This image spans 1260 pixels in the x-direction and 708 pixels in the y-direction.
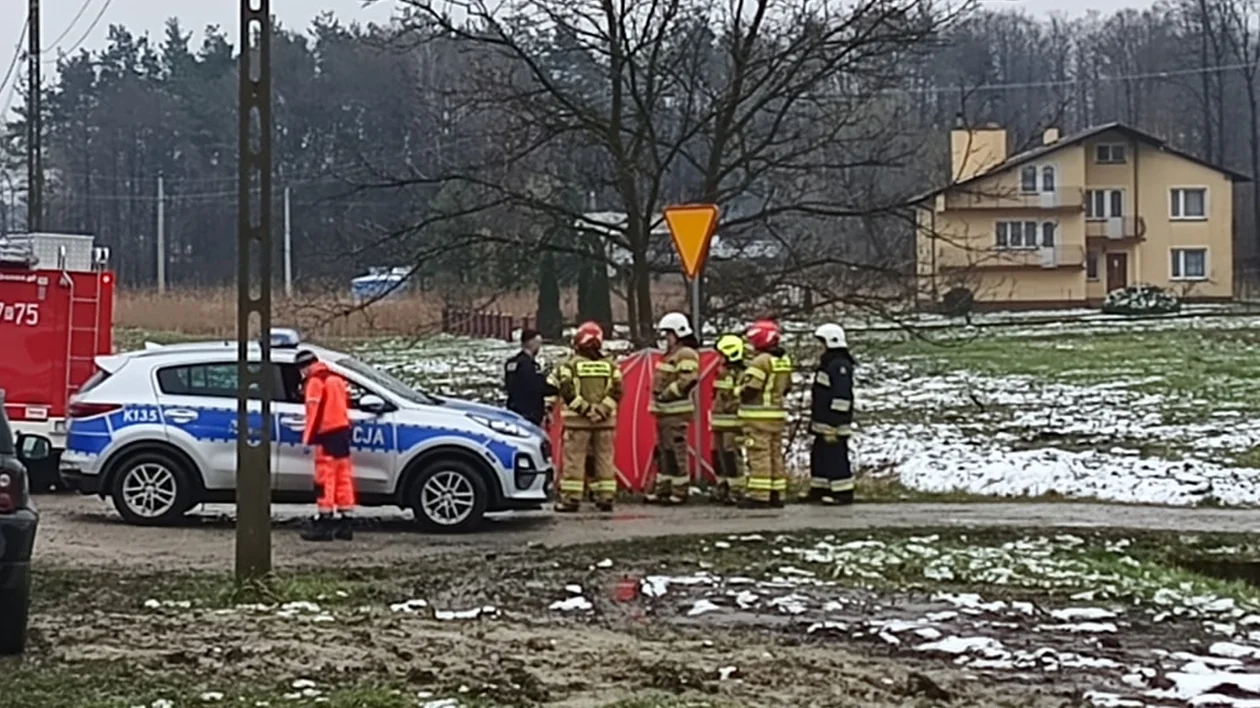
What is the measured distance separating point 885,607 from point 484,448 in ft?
16.1

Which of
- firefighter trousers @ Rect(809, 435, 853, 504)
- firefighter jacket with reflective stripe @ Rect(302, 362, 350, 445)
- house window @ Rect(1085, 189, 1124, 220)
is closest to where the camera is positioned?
firefighter jacket with reflective stripe @ Rect(302, 362, 350, 445)

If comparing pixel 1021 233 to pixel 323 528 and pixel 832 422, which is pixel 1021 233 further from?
pixel 323 528

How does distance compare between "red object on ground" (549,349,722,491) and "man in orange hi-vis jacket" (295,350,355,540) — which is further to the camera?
"red object on ground" (549,349,722,491)

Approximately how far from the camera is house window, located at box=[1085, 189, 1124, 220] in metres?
82.4

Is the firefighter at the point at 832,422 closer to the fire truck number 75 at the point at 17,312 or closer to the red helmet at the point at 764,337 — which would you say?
the red helmet at the point at 764,337

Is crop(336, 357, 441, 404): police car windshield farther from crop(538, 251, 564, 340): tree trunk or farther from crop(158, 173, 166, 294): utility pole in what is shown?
crop(158, 173, 166, 294): utility pole

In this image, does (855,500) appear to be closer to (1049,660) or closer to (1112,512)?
(1112,512)

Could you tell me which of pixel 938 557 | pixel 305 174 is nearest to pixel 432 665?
pixel 938 557

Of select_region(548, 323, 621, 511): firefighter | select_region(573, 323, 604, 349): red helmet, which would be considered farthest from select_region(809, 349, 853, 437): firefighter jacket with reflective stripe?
select_region(573, 323, 604, 349): red helmet

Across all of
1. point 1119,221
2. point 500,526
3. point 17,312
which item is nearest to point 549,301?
point 17,312

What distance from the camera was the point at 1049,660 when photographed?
31.7ft

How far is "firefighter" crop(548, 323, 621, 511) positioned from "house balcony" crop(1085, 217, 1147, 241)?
6803 cm

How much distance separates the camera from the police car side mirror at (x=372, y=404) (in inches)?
619

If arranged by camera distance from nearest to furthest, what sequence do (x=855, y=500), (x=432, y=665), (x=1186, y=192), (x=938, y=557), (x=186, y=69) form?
(x=432, y=665)
(x=938, y=557)
(x=855, y=500)
(x=1186, y=192)
(x=186, y=69)
